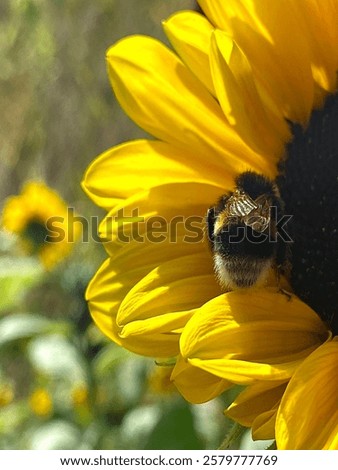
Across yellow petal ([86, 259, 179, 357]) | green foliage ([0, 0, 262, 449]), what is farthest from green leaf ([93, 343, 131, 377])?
yellow petal ([86, 259, 179, 357])

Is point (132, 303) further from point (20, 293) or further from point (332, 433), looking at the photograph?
point (20, 293)

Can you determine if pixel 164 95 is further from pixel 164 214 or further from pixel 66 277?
pixel 66 277

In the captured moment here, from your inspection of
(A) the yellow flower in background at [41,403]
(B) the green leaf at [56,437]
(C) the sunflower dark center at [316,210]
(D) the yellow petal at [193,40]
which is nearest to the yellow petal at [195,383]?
(C) the sunflower dark center at [316,210]

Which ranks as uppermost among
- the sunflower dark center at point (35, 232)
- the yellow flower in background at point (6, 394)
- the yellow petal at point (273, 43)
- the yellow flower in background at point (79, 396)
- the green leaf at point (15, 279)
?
the yellow petal at point (273, 43)

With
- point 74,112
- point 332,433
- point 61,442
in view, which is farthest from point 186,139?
point 74,112

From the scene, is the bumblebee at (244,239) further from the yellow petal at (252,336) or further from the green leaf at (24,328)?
the green leaf at (24,328)

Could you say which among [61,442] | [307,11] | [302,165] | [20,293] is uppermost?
[307,11]

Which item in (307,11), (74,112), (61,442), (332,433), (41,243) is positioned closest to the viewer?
(332,433)
